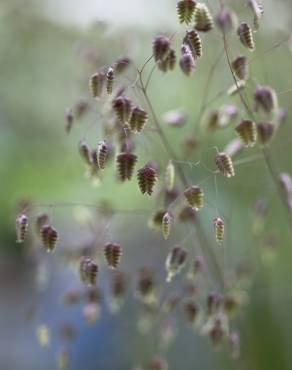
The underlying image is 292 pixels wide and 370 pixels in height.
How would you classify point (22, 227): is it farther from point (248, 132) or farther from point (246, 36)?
point (246, 36)

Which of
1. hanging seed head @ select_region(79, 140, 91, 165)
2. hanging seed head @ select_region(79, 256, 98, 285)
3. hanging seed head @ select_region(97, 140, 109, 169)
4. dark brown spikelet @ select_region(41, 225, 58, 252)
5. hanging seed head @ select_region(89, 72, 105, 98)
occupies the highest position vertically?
hanging seed head @ select_region(89, 72, 105, 98)

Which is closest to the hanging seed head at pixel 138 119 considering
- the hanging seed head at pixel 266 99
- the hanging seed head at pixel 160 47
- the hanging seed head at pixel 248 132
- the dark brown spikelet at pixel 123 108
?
the dark brown spikelet at pixel 123 108

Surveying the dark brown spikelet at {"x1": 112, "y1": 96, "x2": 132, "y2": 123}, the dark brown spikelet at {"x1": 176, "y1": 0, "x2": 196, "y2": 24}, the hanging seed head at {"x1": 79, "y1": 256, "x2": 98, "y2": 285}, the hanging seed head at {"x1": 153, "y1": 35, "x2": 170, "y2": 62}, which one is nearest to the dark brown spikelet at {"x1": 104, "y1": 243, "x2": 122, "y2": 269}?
the hanging seed head at {"x1": 79, "y1": 256, "x2": 98, "y2": 285}

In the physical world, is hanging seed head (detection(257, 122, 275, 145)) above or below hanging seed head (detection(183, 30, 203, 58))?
below

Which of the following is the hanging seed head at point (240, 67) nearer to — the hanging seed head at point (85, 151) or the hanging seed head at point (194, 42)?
the hanging seed head at point (194, 42)

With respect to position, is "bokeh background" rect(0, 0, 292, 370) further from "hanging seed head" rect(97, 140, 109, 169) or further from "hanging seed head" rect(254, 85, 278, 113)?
"hanging seed head" rect(97, 140, 109, 169)

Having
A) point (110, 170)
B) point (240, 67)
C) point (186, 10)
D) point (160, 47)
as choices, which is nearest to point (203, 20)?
point (186, 10)
